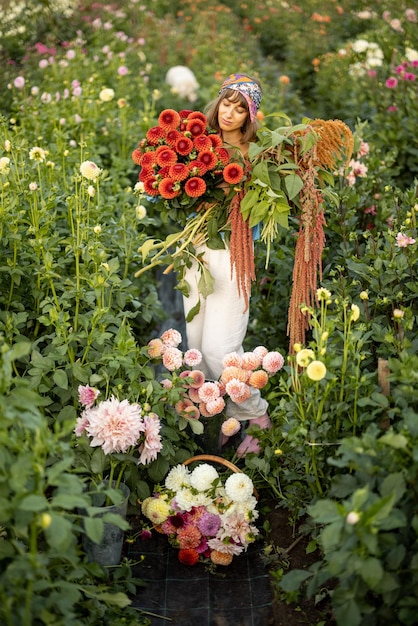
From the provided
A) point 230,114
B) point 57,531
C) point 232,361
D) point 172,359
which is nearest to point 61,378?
point 172,359

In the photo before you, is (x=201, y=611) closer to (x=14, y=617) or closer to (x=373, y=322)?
(x=14, y=617)

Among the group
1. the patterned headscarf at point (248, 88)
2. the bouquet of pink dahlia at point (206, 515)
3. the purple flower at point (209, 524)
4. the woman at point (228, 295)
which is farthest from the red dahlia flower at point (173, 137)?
the purple flower at point (209, 524)

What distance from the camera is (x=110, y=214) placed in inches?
138

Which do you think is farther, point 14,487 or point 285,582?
point 285,582

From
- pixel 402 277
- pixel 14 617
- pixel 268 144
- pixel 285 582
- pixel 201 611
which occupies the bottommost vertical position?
pixel 201 611

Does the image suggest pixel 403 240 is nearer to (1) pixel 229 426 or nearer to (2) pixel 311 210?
(2) pixel 311 210

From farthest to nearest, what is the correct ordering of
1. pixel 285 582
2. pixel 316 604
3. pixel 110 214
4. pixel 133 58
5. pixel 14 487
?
1. pixel 133 58
2. pixel 110 214
3. pixel 316 604
4. pixel 285 582
5. pixel 14 487

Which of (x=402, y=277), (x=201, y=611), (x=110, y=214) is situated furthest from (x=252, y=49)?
(x=201, y=611)

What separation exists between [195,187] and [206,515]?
1188mm

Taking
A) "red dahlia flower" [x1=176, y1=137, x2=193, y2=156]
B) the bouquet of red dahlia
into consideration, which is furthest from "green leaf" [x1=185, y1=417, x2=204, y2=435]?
"red dahlia flower" [x1=176, y1=137, x2=193, y2=156]

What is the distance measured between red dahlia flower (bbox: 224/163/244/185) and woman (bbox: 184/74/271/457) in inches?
7.0

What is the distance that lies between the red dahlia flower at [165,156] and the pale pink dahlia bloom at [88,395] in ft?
2.88

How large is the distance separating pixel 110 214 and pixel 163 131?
0.76m

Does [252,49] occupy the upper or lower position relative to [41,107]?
lower
